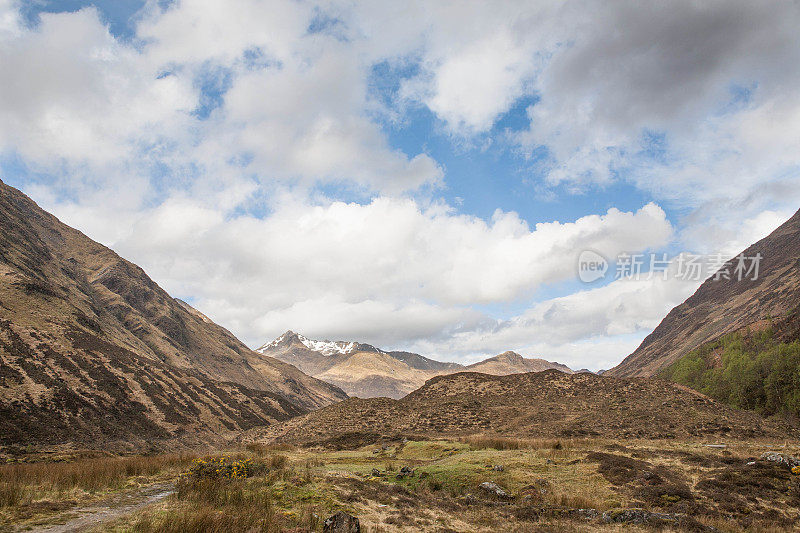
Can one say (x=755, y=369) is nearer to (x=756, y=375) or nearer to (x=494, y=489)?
(x=756, y=375)

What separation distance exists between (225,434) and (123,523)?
6329 centimetres

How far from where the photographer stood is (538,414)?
166ft

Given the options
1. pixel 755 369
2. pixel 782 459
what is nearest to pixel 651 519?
pixel 782 459

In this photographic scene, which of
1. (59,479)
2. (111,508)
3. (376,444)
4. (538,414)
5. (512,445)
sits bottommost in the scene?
(376,444)

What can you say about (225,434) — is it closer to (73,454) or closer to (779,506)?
(73,454)

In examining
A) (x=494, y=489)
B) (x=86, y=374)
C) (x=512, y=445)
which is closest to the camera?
(x=494, y=489)

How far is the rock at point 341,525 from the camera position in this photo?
1106cm

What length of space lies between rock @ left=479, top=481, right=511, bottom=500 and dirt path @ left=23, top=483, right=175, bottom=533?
14350 mm

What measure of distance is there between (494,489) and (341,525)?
35.8 ft

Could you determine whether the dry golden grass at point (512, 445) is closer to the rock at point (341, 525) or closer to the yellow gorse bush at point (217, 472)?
the yellow gorse bush at point (217, 472)

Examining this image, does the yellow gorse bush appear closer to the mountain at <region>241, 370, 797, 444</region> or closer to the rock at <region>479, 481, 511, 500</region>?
the rock at <region>479, 481, 511, 500</region>

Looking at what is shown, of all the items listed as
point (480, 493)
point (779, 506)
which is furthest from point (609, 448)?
point (480, 493)

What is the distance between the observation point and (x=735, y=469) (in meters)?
20.8

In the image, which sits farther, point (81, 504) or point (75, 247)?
point (75, 247)
